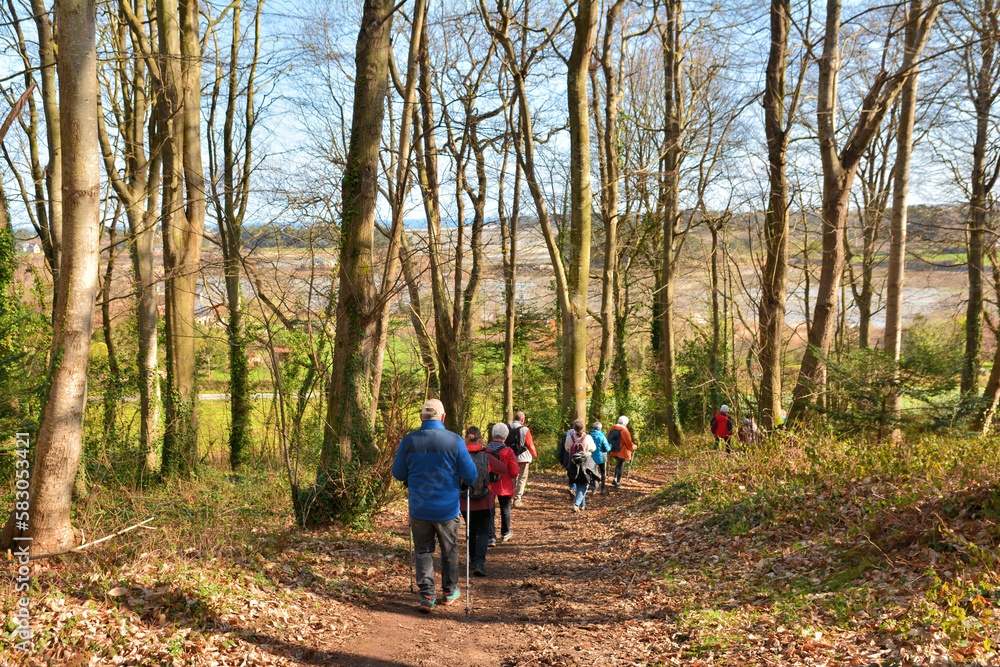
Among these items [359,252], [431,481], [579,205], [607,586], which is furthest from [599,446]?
[431,481]

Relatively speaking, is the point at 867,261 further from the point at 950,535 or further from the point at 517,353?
the point at 950,535

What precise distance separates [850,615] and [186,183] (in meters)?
13.4

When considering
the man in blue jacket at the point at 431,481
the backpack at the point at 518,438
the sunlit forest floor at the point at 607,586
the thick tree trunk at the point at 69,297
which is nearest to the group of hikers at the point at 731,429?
the sunlit forest floor at the point at 607,586

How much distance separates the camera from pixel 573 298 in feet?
45.5

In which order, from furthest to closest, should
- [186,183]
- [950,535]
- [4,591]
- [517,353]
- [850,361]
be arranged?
[517,353]
[186,183]
[850,361]
[950,535]
[4,591]

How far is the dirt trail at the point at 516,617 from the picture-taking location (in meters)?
5.13

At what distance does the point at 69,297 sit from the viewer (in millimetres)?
5582

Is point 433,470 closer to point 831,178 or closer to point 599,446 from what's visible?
point 599,446

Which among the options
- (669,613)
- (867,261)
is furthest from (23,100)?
(867,261)

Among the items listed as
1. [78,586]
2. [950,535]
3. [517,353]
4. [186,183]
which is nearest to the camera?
[78,586]

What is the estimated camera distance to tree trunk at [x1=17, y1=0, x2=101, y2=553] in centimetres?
552

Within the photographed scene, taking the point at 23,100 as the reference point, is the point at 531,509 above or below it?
below

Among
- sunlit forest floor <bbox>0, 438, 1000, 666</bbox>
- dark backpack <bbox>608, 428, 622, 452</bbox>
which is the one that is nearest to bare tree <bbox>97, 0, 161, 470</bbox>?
sunlit forest floor <bbox>0, 438, 1000, 666</bbox>

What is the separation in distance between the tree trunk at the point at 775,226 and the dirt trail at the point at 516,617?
5.34 meters
